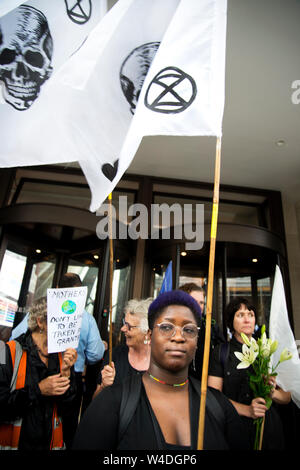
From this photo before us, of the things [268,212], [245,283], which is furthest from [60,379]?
[268,212]

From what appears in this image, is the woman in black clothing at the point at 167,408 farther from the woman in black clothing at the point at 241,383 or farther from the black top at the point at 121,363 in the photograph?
the black top at the point at 121,363

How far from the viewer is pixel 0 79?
1955 millimetres

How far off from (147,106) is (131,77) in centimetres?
52

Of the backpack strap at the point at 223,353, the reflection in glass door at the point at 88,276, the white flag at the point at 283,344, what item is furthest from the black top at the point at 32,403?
the reflection in glass door at the point at 88,276

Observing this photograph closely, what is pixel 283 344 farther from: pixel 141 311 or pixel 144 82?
pixel 144 82

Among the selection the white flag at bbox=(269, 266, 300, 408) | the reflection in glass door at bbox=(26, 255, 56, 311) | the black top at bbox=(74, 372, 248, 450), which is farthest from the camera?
the reflection in glass door at bbox=(26, 255, 56, 311)

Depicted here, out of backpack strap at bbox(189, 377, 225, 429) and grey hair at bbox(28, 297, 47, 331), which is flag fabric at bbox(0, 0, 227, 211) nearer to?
grey hair at bbox(28, 297, 47, 331)

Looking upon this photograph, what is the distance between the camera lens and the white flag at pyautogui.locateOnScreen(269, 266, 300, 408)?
1.81 meters

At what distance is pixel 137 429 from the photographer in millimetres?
984

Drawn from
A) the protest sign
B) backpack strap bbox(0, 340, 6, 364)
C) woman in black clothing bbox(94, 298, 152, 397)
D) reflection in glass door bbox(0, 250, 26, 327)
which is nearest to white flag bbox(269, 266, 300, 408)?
woman in black clothing bbox(94, 298, 152, 397)

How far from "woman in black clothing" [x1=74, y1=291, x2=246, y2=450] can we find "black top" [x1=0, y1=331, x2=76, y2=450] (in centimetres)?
92

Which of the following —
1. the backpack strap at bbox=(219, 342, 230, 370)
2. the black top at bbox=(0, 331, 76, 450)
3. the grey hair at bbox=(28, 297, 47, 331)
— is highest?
the grey hair at bbox=(28, 297, 47, 331)

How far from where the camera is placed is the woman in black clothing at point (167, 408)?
3.19 feet

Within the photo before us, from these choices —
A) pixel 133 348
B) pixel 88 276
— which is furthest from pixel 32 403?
pixel 88 276
